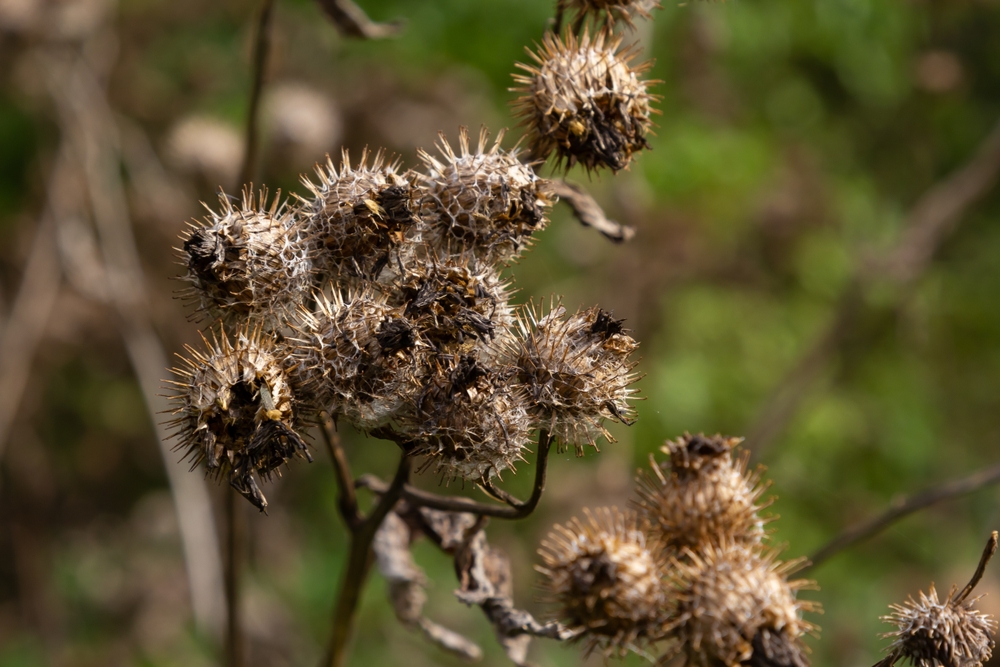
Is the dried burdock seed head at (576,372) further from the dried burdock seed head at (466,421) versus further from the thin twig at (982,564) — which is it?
the thin twig at (982,564)

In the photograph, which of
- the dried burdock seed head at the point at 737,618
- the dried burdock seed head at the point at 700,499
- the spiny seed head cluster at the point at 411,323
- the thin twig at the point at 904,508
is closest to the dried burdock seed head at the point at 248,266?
the spiny seed head cluster at the point at 411,323

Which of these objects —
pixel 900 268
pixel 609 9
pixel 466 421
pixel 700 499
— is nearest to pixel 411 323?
pixel 466 421

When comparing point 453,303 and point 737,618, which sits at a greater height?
point 453,303

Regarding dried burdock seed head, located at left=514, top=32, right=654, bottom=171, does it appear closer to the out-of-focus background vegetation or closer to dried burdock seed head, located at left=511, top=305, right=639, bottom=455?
dried burdock seed head, located at left=511, top=305, right=639, bottom=455

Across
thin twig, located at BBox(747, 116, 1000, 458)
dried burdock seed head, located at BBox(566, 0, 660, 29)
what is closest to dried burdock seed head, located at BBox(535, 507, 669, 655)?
dried burdock seed head, located at BBox(566, 0, 660, 29)

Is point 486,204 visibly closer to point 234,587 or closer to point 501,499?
point 501,499

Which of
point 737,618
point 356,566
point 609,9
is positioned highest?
point 609,9

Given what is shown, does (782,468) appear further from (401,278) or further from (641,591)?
(401,278)
